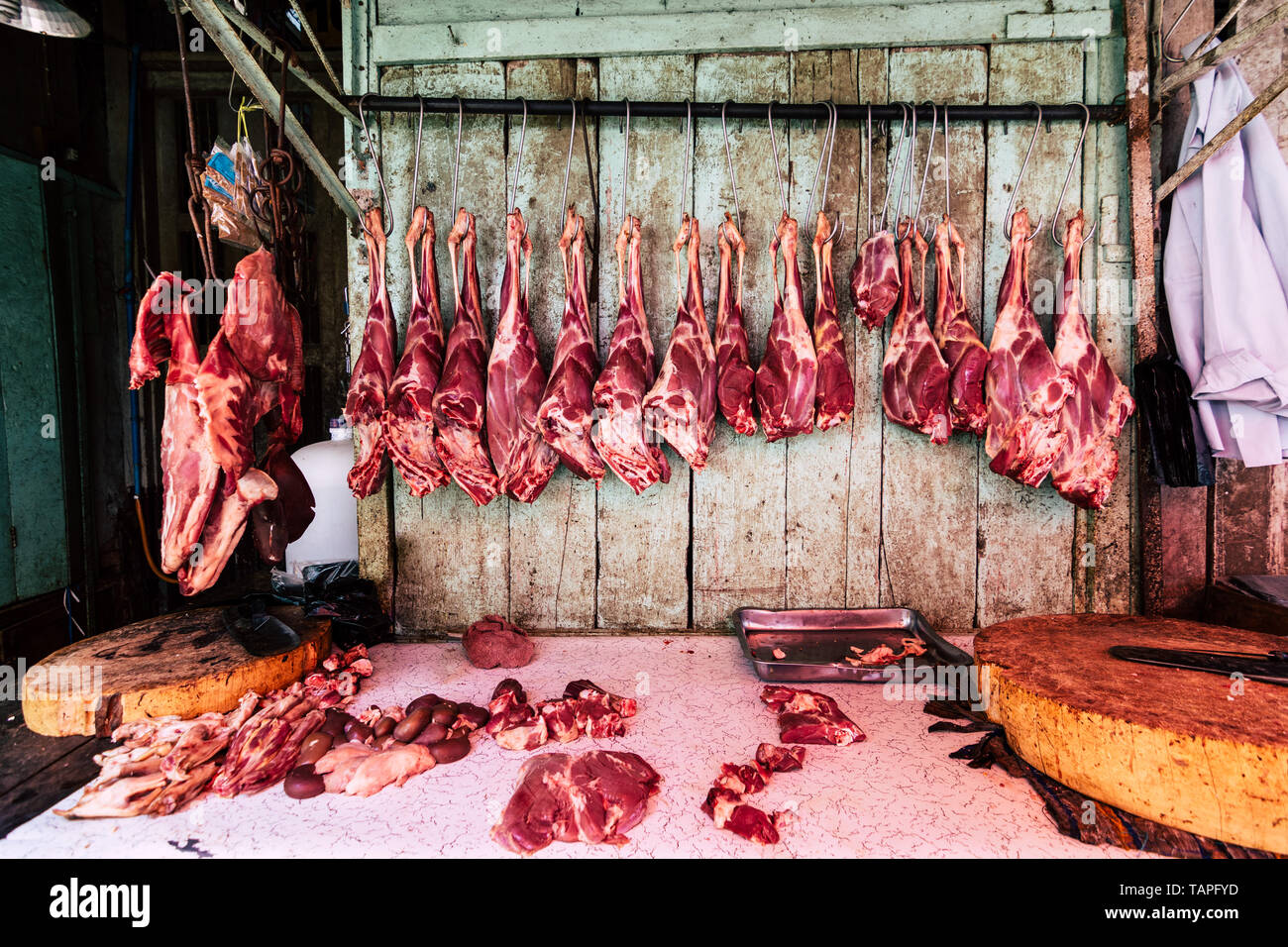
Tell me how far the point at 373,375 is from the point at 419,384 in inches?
9.1

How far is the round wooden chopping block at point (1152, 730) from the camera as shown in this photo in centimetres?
151

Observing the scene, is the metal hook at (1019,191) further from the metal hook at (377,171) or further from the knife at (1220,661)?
the metal hook at (377,171)

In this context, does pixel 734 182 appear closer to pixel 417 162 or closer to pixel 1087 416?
pixel 417 162

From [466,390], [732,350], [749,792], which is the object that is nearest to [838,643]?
[749,792]

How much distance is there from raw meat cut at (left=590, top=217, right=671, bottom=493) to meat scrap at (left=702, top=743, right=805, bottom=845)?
1132 millimetres

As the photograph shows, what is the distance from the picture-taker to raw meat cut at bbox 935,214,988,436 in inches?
106

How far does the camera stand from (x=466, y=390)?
8.62 ft

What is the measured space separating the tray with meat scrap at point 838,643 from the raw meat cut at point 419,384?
1588 millimetres

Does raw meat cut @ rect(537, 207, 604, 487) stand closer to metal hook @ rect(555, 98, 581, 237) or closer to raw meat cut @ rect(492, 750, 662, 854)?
metal hook @ rect(555, 98, 581, 237)

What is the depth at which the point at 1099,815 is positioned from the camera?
166cm

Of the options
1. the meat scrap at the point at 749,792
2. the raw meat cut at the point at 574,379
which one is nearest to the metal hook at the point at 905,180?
the raw meat cut at the point at 574,379

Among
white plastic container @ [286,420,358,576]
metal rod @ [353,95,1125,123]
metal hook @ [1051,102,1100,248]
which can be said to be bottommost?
white plastic container @ [286,420,358,576]

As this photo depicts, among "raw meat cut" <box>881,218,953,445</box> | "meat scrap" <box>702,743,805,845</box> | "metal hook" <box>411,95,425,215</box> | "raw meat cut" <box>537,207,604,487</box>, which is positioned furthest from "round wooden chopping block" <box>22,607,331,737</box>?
"raw meat cut" <box>881,218,953,445</box>
